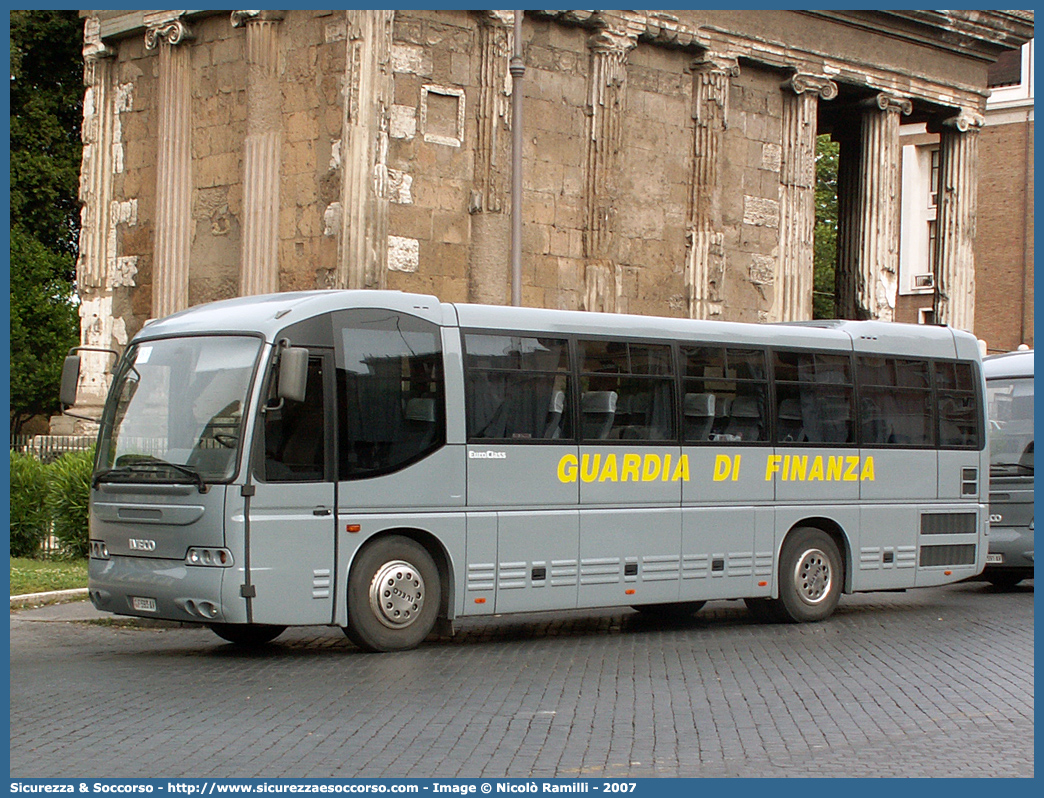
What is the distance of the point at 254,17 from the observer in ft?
79.3

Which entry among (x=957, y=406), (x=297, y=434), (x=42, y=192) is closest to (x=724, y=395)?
(x=957, y=406)

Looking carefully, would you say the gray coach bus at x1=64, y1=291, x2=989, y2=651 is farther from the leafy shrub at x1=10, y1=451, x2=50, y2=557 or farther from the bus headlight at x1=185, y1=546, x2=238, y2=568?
the leafy shrub at x1=10, y1=451, x2=50, y2=557

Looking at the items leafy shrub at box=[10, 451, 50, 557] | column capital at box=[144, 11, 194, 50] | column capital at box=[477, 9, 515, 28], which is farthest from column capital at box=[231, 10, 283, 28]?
leafy shrub at box=[10, 451, 50, 557]

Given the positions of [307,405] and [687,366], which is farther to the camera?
[687,366]

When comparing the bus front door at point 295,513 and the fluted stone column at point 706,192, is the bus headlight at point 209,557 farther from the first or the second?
the fluted stone column at point 706,192

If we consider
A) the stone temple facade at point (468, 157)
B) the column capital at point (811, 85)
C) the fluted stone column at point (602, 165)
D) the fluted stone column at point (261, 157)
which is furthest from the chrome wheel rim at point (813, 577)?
the column capital at point (811, 85)

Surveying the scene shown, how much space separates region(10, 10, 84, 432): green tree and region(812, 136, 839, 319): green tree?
1017 inches

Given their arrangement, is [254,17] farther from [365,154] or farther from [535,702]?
[535,702]

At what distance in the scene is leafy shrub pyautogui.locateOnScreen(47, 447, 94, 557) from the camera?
19.9 metres

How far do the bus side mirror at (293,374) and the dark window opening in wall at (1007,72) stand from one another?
49063 millimetres

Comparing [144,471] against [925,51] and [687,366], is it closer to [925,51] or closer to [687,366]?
[687,366]

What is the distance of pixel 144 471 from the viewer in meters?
12.0
